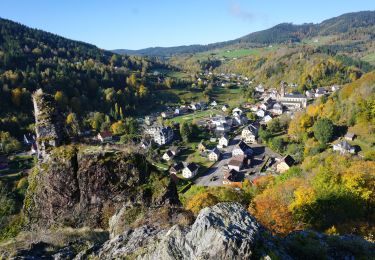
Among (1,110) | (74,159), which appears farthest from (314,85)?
(74,159)

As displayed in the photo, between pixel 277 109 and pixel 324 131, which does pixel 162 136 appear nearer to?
pixel 324 131

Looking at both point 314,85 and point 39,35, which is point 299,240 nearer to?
point 314,85

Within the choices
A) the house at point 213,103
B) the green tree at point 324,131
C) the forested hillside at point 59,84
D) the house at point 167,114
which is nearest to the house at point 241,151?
the green tree at point 324,131

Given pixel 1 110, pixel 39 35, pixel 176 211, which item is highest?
pixel 39 35

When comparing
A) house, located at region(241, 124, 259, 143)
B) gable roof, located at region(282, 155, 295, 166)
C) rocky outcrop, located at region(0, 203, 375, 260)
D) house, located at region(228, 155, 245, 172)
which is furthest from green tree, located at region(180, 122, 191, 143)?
rocky outcrop, located at region(0, 203, 375, 260)

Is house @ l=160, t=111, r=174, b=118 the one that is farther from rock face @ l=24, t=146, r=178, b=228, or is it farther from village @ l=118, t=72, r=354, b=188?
rock face @ l=24, t=146, r=178, b=228

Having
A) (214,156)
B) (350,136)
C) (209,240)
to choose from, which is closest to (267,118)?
(214,156)
